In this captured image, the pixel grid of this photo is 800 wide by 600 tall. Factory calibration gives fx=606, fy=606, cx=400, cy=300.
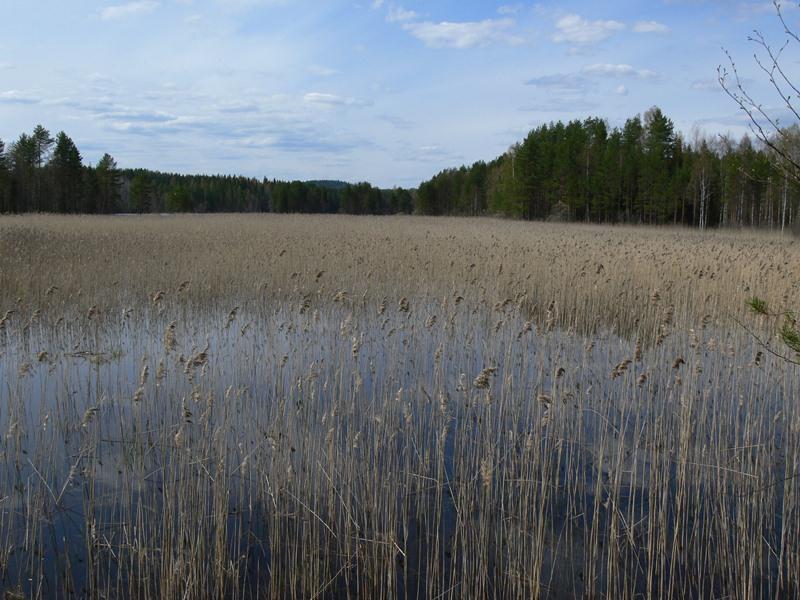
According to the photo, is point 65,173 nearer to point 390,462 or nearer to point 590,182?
point 590,182

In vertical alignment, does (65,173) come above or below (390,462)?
above

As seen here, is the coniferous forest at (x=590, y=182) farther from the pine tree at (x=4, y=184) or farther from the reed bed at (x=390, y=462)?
the reed bed at (x=390, y=462)

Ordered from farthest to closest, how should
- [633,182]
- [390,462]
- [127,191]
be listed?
[127,191]
[633,182]
[390,462]

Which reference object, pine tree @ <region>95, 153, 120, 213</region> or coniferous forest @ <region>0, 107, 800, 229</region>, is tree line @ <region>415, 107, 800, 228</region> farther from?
pine tree @ <region>95, 153, 120, 213</region>

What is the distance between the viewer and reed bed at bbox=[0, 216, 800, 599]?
323 centimetres

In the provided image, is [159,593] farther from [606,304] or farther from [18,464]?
[606,304]

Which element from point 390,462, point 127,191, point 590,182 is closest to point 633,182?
point 590,182

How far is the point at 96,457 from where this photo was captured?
14.0 feet

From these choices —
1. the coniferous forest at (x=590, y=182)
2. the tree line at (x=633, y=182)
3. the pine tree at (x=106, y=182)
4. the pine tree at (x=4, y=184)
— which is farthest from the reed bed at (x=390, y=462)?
the pine tree at (x=106, y=182)

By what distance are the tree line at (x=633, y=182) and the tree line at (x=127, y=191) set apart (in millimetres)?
36209

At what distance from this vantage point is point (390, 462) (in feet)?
13.4

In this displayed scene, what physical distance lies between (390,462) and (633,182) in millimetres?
44745

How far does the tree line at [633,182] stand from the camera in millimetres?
41125

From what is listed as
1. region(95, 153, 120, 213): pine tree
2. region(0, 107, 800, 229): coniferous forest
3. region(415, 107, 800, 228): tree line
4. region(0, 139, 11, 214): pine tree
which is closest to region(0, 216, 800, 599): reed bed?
region(0, 107, 800, 229): coniferous forest
